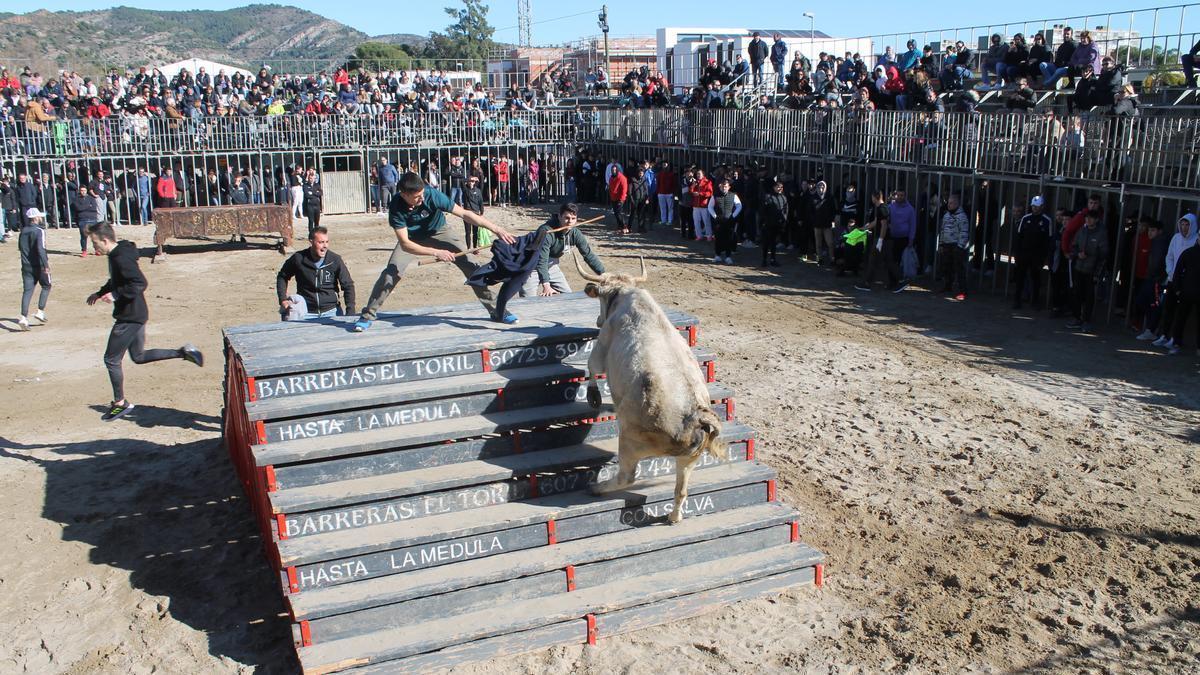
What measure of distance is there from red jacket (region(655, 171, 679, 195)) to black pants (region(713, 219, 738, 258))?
4970 mm

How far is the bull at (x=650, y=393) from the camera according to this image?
21.5ft

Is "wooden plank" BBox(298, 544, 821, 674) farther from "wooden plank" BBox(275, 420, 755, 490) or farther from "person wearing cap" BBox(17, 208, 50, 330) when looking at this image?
"person wearing cap" BBox(17, 208, 50, 330)

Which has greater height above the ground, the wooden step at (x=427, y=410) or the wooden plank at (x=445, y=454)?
the wooden step at (x=427, y=410)

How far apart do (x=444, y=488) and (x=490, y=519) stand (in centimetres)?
40

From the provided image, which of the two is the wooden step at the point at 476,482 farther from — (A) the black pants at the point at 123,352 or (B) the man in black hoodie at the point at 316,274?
(A) the black pants at the point at 123,352

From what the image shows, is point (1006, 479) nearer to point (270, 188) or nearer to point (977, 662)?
point (977, 662)

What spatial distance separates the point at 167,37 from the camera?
142 metres

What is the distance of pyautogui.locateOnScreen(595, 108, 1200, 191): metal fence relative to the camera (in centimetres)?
1376

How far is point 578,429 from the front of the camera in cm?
753

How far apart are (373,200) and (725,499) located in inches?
1009

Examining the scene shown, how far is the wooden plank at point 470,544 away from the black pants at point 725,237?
44.2 ft

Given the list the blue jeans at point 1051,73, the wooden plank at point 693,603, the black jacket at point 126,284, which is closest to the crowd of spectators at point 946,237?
the blue jeans at point 1051,73

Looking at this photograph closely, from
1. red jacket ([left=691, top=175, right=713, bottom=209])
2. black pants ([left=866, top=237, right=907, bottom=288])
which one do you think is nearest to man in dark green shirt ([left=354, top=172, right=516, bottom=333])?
black pants ([left=866, top=237, right=907, bottom=288])

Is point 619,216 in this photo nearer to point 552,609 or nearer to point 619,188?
point 619,188
